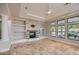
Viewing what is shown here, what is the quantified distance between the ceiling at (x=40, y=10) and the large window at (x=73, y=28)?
246 mm

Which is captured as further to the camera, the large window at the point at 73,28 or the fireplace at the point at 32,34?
the fireplace at the point at 32,34

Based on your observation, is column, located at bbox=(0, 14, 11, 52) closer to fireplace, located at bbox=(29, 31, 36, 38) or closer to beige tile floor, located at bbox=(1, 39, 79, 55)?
beige tile floor, located at bbox=(1, 39, 79, 55)

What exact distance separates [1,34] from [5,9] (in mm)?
604

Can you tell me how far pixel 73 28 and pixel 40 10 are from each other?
3.08 ft

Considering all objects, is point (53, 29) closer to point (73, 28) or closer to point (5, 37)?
point (73, 28)

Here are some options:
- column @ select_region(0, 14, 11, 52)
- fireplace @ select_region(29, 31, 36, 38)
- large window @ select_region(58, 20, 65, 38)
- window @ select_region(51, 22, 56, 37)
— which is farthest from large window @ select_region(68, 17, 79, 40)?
column @ select_region(0, 14, 11, 52)

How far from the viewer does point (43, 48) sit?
2.20 meters

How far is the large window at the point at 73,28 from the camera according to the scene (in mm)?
2107

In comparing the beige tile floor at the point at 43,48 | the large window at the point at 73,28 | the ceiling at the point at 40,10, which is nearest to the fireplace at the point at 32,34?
the beige tile floor at the point at 43,48

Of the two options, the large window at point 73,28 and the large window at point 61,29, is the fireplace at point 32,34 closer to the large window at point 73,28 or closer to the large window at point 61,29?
the large window at point 61,29

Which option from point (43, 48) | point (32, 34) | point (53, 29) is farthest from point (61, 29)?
point (32, 34)

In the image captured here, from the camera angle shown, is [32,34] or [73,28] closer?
[73,28]

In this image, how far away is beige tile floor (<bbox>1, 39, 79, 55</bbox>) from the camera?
2053 millimetres

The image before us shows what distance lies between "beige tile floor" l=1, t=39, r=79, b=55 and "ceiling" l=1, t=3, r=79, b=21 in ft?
2.14
